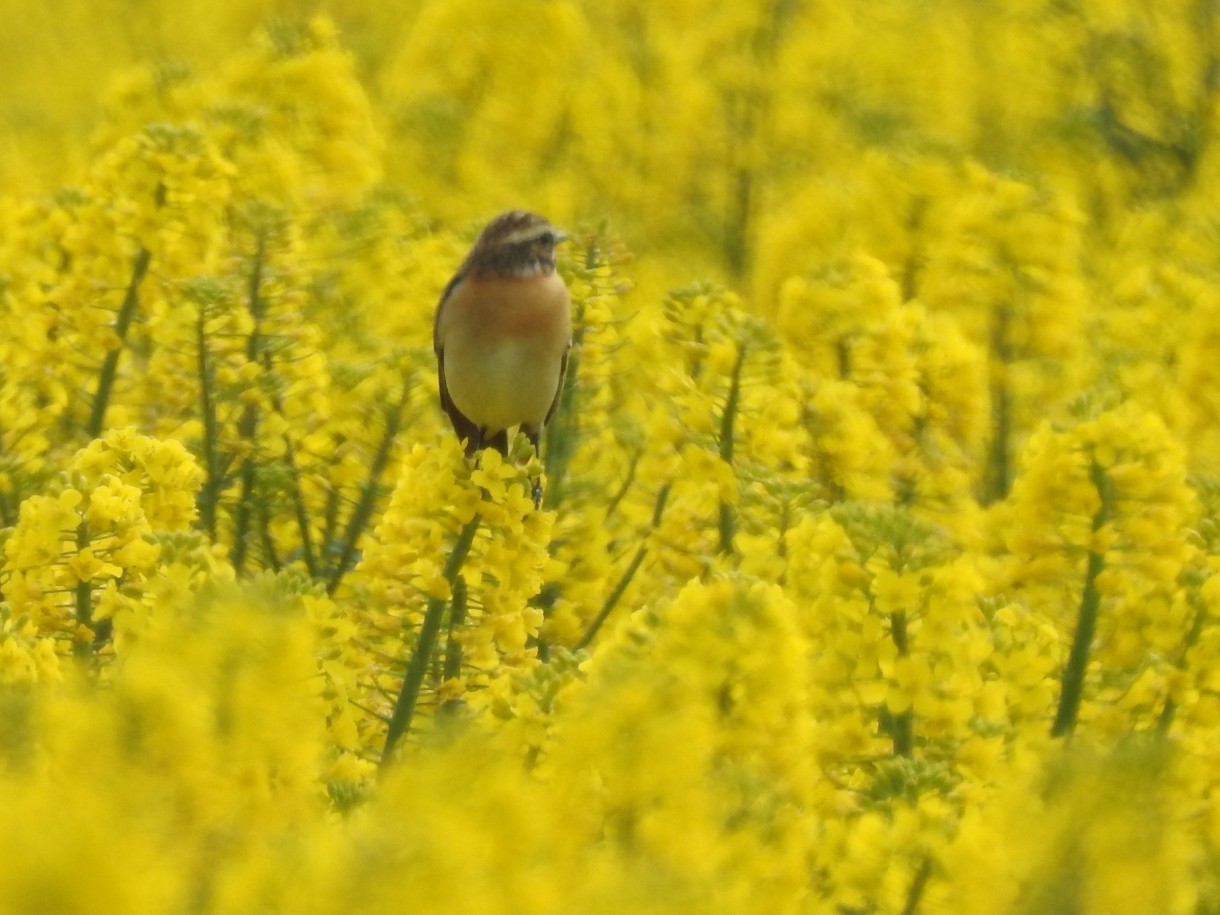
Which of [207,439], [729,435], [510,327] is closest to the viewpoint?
[510,327]

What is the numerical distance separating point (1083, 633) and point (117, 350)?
2613 mm

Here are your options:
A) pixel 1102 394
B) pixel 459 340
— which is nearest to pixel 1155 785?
pixel 1102 394

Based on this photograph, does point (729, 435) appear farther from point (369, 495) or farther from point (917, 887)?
point (917, 887)

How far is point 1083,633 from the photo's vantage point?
427cm

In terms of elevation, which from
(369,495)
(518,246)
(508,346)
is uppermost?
(518,246)

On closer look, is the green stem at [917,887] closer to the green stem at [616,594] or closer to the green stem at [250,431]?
the green stem at [616,594]

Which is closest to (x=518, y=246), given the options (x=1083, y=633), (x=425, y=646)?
(x=425, y=646)

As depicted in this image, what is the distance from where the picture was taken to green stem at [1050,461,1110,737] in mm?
4211

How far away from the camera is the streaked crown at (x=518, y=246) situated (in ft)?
16.0

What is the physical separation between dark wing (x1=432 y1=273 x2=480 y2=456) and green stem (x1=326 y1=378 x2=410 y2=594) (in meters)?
0.09

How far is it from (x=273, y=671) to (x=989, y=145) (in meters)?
10.6

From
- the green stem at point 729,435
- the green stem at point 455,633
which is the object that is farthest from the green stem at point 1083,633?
the green stem at point 455,633

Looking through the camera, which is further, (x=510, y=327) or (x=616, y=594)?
(x=616, y=594)

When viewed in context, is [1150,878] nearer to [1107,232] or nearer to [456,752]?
[456,752]
